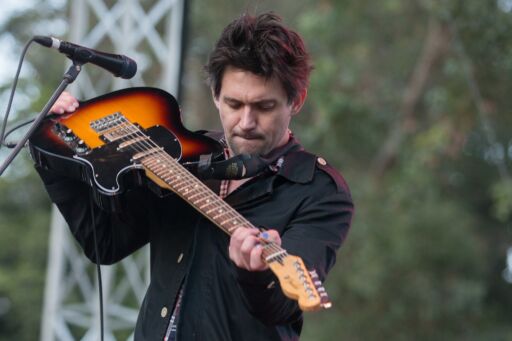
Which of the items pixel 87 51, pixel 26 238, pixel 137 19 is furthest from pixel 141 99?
pixel 26 238

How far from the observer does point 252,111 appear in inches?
140

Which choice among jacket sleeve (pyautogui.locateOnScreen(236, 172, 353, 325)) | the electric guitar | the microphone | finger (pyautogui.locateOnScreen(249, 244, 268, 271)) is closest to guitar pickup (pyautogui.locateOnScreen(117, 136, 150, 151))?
the electric guitar

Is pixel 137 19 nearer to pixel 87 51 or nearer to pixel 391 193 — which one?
pixel 87 51

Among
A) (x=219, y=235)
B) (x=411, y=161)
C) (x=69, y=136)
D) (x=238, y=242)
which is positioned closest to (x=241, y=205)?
(x=219, y=235)

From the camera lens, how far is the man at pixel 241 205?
134 inches

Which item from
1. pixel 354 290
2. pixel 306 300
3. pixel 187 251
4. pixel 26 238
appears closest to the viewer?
pixel 306 300

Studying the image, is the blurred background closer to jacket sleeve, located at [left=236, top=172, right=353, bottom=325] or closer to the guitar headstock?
jacket sleeve, located at [left=236, top=172, right=353, bottom=325]

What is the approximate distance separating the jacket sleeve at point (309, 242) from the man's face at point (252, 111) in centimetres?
22

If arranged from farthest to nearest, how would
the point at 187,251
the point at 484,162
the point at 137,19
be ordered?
the point at 484,162 < the point at 137,19 < the point at 187,251

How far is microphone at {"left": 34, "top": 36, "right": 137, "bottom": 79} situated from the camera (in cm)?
369

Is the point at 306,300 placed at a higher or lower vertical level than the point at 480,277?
higher

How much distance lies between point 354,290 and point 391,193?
5.65 feet

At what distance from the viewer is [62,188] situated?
3732mm

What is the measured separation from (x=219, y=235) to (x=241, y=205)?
0.12 meters
